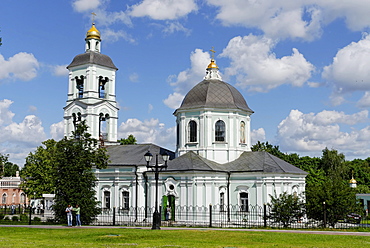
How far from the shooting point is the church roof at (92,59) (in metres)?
42.7

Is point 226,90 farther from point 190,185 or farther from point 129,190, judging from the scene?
point 129,190

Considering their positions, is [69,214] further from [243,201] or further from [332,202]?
[332,202]

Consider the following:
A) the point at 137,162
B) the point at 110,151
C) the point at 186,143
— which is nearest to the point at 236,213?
the point at 186,143

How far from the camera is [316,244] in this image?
51.5ft

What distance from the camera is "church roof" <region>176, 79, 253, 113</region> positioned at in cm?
3588

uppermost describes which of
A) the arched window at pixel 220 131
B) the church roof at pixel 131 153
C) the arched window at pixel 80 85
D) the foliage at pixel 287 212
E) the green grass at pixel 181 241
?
the arched window at pixel 80 85

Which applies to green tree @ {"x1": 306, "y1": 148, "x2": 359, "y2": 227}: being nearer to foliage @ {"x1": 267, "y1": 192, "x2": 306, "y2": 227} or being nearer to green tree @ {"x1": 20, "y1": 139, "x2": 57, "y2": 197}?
foliage @ {"x1": 267, "y1": 192, "x2": 306, "y2": 227}

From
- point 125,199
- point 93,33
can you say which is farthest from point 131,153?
point 93,33

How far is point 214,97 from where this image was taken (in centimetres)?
3612

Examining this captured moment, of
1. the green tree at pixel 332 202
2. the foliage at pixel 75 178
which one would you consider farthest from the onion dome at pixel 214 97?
the green tree at pixel 332 202

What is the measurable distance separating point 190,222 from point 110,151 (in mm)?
12589

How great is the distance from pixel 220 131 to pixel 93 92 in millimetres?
13799

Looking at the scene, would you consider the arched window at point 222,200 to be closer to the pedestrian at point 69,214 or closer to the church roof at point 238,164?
the church roof at point 238,164

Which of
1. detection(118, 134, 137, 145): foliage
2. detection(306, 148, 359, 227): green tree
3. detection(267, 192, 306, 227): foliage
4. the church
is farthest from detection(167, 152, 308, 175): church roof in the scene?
detection(118, 134, 137, 145): foliage
